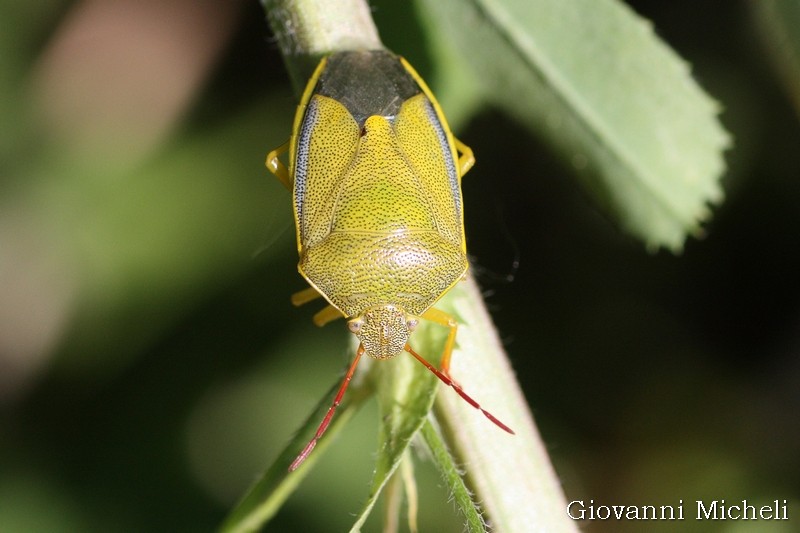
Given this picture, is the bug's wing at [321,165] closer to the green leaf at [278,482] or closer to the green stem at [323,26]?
the green stem at [323,26]

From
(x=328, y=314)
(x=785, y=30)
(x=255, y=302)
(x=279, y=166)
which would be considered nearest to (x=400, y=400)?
(x=328, y=314)

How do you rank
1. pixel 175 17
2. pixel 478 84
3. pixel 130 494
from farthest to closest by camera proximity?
pixel 175 17 < pixel 130 494 < pixel 478 84

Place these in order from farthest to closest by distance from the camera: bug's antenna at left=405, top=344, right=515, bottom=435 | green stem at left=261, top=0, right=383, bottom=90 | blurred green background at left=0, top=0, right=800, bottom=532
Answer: blurred green background at left=0, top=0, right=800, bottom=532, green stem at left=261, top=0, right=383, bottom=90, bug's antenna at left=405, top=344, right=515, bottom=435

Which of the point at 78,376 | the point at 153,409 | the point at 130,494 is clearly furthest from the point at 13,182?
the point at 130,494

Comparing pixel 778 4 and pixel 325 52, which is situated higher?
pixel 325 52

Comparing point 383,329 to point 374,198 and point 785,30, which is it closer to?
point 374,198

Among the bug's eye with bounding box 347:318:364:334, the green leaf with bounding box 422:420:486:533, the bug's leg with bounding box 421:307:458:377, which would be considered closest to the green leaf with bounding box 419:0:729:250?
the bug's leg with bounding box 421:307:458:377

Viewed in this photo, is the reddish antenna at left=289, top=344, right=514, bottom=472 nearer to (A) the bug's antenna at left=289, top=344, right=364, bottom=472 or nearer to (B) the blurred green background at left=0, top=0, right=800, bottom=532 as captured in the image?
(A) the bug's antenna at left=289, top=344, right=364, bottom=472

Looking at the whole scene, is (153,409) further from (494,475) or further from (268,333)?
(494,475)
